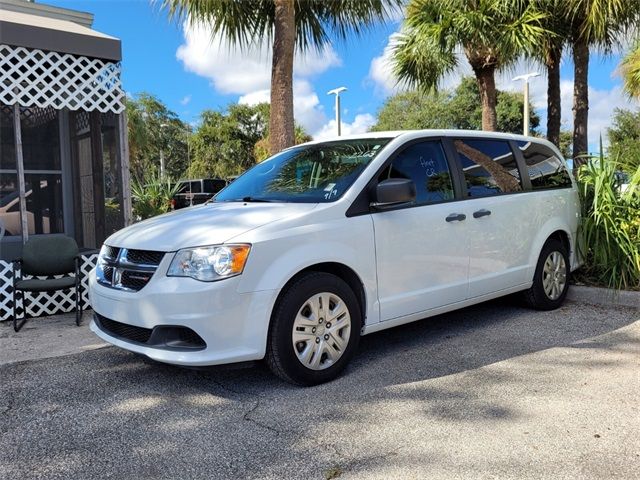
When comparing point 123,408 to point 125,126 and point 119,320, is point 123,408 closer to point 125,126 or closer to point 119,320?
point 119,320

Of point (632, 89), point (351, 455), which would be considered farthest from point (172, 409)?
point (632, 89)

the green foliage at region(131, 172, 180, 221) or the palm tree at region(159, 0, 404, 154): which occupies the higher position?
the palm tree at region(159, 0, 404, 154)

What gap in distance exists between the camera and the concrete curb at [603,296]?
19.1 ft

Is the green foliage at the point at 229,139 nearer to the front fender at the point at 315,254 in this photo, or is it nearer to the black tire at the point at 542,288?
the black tire at the point at 542,288

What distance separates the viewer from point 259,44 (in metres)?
9.27

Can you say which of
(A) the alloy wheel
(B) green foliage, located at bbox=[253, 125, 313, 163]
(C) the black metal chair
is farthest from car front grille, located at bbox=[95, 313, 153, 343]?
(B) green foliage, located at bbox=[253, 125, 313, 163]

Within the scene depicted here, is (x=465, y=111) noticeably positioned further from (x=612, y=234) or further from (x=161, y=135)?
(x=612, y=234)

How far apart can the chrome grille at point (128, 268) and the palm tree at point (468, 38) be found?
8.17 metres

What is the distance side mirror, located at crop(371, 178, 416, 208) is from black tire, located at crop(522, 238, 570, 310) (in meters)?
2.17

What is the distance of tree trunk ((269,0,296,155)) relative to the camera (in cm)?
826

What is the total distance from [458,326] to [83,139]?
20.7ft

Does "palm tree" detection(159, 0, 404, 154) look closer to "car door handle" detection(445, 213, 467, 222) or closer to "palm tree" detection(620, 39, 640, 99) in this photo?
"car door handle" detection(445, 213, 467, 222)

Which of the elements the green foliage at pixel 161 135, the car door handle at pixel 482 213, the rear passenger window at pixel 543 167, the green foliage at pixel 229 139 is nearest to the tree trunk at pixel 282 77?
the rear passenger window at pixel 543 167

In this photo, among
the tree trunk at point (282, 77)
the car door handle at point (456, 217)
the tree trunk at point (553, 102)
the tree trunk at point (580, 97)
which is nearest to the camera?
the car door handle at point (456, 217)
